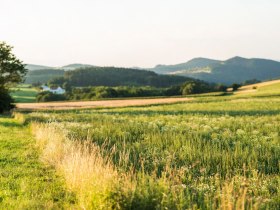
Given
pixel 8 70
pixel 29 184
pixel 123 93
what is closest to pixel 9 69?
pixel 8 70

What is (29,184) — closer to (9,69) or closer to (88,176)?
(88,176)

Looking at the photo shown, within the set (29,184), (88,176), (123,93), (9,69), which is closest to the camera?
(88,176)

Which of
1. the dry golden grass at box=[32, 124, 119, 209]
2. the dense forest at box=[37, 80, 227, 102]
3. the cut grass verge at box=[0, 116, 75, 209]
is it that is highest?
the dry golden grass at box=[32, 124, 119, 209]

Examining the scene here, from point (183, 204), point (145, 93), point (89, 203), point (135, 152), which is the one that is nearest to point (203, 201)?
point (183, 204)

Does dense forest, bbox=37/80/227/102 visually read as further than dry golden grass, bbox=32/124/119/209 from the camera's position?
Yes

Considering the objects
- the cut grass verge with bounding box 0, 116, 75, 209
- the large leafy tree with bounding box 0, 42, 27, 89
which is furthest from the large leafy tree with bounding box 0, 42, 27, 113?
the cut grass verge with bounding box 0, 116, 75, 209

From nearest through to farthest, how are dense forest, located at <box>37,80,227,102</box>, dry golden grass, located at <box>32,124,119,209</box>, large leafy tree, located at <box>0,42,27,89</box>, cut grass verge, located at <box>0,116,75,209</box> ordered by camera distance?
dry golden grass, located at <box>32,124,119,209</box> → cut grass verge, located at <box>0,116,75,209</box> → large leafy tree, located at <box>0,42,27,89</box> → dense forest, located at <box>37,80,227,102</box>

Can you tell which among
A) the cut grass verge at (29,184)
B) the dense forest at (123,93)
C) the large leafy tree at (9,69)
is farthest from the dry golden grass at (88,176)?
the dense forest at (123,93)

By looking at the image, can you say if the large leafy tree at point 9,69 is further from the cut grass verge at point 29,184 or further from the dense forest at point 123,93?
the dense forest at point 123,93

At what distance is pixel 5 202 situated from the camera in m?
10.6

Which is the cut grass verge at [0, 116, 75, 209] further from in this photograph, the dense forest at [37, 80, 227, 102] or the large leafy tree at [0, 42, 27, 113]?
the dense forest at [37, 80, 227, 102]

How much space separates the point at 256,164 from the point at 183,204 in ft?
21.5

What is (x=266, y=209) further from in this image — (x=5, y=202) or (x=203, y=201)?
(x=5, y=202)

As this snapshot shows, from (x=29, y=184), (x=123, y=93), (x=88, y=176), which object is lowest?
(x=123, y=93)
